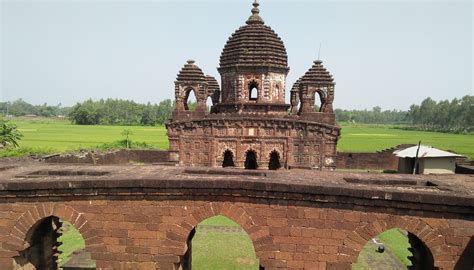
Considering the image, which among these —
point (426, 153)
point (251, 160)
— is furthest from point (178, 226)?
point (426, 153)

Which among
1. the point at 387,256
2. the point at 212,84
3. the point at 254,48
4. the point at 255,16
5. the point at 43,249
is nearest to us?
the point at 43,249

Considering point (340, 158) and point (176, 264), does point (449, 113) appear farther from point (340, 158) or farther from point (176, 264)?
point (176, 264)

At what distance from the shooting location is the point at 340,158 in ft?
88.2

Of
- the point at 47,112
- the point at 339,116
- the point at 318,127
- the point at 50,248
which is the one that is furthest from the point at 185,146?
the point at 47,112

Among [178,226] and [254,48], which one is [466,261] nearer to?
[178,226]

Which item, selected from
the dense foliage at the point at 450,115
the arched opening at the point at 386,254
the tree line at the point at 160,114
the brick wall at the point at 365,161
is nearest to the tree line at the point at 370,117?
the tree line at the point at 160,114

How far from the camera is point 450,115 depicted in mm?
79125

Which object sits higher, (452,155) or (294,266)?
(452,155)

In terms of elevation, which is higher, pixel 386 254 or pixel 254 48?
pixel 254 48

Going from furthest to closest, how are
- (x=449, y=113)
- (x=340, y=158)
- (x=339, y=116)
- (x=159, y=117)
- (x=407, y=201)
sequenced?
(x=339, y=116), (x=159, y=117), (x=449, y=113), (x=340, y=158), (x=407, y=201)

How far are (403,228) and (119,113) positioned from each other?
105 metres

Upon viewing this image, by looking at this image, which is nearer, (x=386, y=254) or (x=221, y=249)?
(x=386, y=254)

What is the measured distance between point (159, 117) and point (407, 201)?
98.4 metres

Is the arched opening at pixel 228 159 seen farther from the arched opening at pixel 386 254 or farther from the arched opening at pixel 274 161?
the arched opening at pixel 386 254
